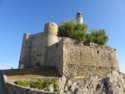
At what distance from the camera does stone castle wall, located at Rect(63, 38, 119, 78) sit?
80.7 ft

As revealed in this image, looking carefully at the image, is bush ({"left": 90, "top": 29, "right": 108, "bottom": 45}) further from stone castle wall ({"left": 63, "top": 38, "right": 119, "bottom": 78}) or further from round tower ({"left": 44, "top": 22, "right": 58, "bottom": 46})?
round tower ({"left": 44, "top": 22, "right": 58, "bottom": 46})

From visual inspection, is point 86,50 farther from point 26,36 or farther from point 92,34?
point 26,36

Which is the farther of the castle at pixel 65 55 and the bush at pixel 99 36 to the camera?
the bush at pixel 99 36

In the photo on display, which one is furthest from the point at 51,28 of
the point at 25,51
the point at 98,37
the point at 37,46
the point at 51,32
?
the point at 98,37

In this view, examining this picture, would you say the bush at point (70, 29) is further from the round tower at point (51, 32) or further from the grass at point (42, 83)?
the grass at point (42, 83)

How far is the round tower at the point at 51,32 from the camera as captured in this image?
28953mm

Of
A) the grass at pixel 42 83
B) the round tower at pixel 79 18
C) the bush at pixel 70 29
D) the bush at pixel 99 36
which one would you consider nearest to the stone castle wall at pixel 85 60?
the grass at pixel 42 83

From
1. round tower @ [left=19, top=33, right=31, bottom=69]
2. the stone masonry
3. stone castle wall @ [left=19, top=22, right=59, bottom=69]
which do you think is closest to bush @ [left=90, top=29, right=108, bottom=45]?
the stone masonry

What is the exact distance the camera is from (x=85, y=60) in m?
26.4

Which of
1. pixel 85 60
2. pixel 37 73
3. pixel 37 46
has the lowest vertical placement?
pixel 37 73

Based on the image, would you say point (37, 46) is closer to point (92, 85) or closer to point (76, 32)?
point (76, 32)

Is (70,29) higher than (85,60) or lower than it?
higher

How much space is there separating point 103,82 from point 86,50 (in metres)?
5.21

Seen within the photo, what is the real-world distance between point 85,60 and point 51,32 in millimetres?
7232
